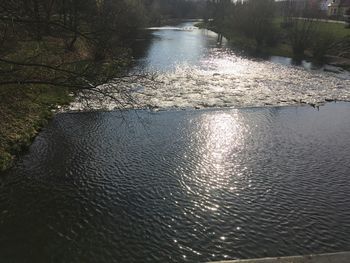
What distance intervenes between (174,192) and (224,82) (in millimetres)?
18981

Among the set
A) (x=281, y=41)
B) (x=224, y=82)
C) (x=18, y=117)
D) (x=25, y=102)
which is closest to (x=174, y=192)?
(x=18, y=117)

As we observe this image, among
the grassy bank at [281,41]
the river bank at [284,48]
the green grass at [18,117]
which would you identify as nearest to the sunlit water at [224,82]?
the green grass at [18,117]

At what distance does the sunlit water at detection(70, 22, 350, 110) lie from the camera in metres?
23.3

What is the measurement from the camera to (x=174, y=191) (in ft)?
40.6

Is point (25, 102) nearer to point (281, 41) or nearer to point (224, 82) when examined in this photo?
point (224, 82)

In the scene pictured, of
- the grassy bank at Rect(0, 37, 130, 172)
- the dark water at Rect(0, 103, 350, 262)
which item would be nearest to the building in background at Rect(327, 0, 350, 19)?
the dark water at Rect(0, 103, 350, 262)

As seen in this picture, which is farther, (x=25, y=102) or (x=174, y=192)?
(x=25, y=102)

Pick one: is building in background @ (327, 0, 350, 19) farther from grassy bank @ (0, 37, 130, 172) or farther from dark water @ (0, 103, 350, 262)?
grassy bank @ (0, 37, 130, 172)

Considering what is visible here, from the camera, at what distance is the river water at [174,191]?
969 centimetres

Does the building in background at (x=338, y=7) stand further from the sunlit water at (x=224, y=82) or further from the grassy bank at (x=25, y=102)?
the grassy bank at (x=25, y=102)

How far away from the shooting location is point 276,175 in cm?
1384

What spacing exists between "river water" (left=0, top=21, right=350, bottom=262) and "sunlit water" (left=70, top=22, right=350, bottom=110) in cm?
308

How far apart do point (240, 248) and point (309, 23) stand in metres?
47.6

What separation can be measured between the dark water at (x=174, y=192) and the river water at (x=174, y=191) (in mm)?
37
